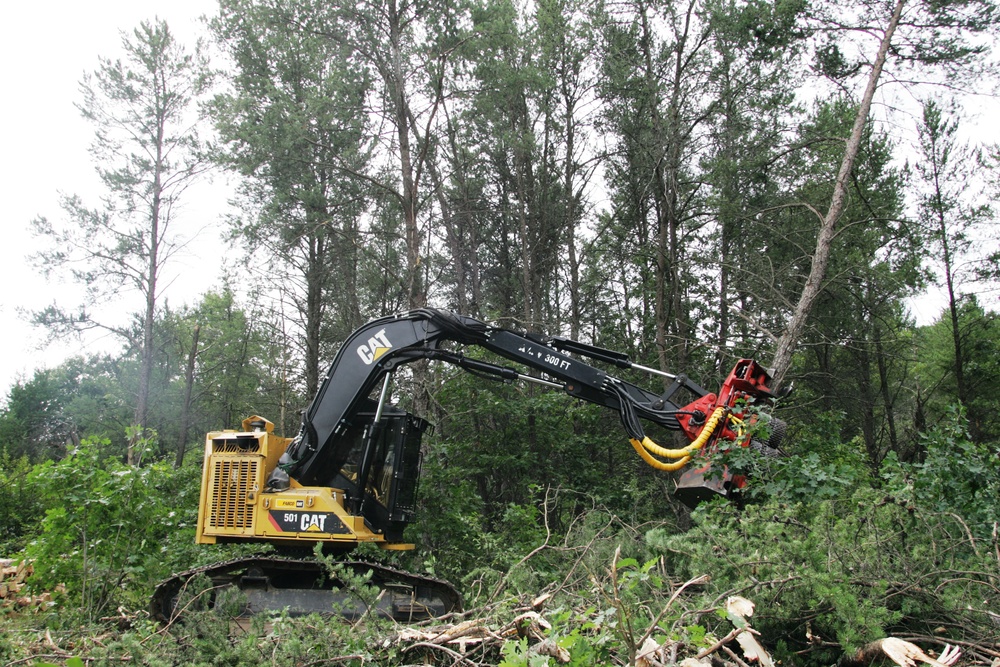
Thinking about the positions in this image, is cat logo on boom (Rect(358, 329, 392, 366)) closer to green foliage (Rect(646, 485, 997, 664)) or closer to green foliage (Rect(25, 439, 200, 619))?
green foliage (Rect(25, 439, 200, 619))

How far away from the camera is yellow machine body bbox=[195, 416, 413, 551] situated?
680cm

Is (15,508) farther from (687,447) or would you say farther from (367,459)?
(687,447)

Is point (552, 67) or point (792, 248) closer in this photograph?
point (792, 248)

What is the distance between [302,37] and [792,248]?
984 cm

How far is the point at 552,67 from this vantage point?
1642 centimetres

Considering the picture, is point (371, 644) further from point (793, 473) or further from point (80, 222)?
point (80, 222)

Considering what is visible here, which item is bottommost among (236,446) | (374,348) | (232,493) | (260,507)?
(260,507)

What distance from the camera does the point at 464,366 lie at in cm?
767

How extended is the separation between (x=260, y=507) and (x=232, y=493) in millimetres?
354

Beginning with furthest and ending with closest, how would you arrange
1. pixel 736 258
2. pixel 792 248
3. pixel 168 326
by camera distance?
1. pixel 168 326
2. pixel 792 248
3. pixel 736 258

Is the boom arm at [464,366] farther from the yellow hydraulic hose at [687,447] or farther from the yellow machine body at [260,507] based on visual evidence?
the yellow machine body at [260,507]

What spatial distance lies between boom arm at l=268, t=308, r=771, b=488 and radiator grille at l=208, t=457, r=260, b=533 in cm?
25

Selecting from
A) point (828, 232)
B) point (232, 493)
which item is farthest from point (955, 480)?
point (232, 493)

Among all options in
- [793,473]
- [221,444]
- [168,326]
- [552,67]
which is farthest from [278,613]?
[168,326]
